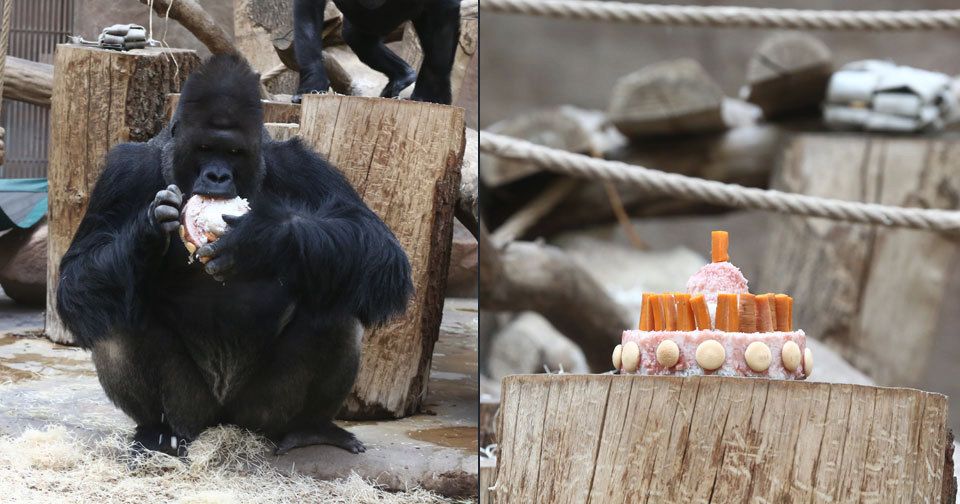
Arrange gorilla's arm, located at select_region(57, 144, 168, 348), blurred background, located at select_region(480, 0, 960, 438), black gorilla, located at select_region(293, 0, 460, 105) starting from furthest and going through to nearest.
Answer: blurred background, located at select_region(480, 0, 960, 438) < black gorilla, located at select_region(293, 0, 460, 105) < gorilla's arm, located at select_region(57, 144, 168, 348)

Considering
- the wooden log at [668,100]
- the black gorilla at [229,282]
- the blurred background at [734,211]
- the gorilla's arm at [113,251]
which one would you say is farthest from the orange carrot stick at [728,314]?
the wooden log at [668,100]

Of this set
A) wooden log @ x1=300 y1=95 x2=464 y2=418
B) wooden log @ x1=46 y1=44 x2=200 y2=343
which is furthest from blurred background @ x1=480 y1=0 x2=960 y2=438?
wooden log @ x1=46 y1=44 x2=200 y2=343

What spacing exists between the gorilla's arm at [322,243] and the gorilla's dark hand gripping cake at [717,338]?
0.41 metres

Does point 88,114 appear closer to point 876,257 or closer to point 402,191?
point 402,191

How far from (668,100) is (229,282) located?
82.2 inches

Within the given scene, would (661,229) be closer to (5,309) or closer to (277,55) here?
(277,55)

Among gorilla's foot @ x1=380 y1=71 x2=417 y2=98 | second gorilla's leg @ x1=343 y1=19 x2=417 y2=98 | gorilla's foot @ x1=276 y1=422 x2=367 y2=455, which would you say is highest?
second gorilla's leg @ x1=343 y1=19 x2=417 y2=98

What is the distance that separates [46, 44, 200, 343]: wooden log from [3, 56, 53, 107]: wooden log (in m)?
Result: 0.02

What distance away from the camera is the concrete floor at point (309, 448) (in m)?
1.50

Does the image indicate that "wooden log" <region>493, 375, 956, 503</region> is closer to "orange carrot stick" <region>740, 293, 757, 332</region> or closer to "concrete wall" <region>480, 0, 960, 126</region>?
"orange carrot stick" <region>740, 293, 757, 332</region>

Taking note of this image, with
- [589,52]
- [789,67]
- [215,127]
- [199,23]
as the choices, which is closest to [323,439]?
[215,127]

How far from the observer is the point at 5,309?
157 cm

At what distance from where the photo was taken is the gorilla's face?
1478 mm

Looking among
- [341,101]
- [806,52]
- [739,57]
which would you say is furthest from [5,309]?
[739,57]
